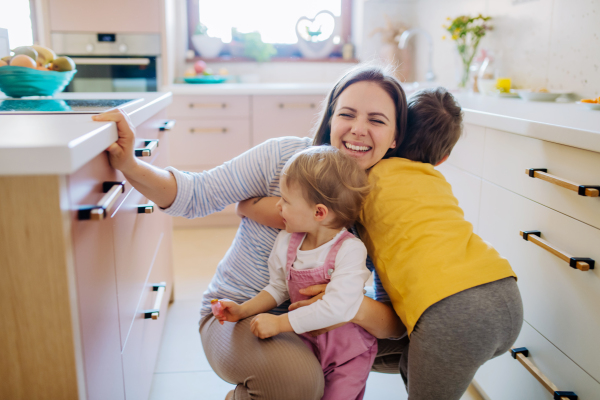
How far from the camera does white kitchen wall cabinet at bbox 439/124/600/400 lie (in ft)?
3.62

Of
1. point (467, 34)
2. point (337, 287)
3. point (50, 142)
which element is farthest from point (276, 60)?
point (50, 142)

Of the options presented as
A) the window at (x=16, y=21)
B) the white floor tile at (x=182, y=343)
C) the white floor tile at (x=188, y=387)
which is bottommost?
the white floor tile at (x=188, y=387)

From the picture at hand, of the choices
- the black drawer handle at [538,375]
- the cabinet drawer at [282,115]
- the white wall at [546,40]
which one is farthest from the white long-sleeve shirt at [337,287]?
the cabinet drawer at [282,115]

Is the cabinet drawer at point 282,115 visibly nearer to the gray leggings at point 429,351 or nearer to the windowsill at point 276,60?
the windowsill at point 276,60

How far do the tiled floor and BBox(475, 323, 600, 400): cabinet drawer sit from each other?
0.16 metres

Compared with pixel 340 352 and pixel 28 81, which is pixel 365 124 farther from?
pixel 28 81

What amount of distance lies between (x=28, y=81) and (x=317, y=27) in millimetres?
2750

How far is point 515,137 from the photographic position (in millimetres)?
1410

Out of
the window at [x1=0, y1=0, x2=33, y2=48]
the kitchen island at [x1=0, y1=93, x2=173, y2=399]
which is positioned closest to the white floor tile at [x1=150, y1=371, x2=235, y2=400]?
the kitchen island at [x1=0, y1=93, x2=173, y2=399]

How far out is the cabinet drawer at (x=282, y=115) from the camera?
3186 mm

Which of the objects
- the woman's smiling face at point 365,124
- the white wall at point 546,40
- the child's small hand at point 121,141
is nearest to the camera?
the child's small hand at point 121,141

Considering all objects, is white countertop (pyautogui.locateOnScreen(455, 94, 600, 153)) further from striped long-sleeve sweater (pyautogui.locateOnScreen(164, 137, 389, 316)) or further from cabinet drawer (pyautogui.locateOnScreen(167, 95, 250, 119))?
cabinet drawer (pyautogui.locateOnScreen(167, 95, 250, 119))

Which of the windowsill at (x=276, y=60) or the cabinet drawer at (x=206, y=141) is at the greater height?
the windowsill at (x=276, y=60)

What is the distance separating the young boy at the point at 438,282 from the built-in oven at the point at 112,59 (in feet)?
8.41
